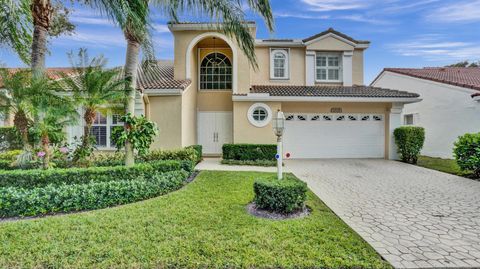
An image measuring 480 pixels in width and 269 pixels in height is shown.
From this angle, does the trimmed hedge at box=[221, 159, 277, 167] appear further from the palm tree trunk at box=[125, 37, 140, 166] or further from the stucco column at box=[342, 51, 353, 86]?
the stucco column at box=[342, 51, 353, 86]

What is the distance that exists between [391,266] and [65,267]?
4.96 m

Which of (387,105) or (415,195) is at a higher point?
(387,105)

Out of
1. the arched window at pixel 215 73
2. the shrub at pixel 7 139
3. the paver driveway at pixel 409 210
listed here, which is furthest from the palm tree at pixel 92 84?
the paver driveway at pixel 409 210

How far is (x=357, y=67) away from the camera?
672 inches

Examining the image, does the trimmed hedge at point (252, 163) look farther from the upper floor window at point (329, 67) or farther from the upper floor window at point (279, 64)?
the upper floor window at point (329, 67)

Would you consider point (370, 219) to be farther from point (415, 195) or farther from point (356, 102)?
point (356, 102)

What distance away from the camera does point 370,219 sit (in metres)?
5.42

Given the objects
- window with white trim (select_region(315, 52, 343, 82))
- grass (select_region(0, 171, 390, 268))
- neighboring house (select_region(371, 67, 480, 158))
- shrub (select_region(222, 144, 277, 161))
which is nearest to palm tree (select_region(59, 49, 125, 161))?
grass (select_region(0, 171, 390, 268))

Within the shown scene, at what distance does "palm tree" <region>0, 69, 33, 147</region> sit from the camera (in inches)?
293

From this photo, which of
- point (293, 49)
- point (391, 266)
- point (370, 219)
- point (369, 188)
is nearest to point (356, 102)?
point (293, 49)

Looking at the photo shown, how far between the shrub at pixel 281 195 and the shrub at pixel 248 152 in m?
6.98

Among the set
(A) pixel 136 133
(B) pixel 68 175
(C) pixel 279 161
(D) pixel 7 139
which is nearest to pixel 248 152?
(A) pixel 136 133

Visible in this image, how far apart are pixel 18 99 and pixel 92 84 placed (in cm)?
224

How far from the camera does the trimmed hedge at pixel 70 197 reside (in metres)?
5.61
